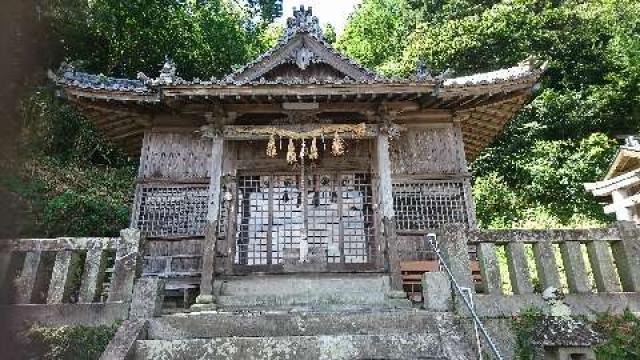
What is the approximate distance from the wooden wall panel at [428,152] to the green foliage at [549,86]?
1135cm

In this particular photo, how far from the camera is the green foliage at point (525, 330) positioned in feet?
20.7

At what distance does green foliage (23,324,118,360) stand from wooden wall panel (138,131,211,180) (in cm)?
555

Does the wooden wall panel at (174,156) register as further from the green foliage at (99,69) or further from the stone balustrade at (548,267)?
the stone balustrade at (548,267)

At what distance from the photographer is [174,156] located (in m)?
12.1

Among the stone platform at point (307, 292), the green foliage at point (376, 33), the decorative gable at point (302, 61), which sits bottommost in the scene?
the stone platform at point (307, 292)

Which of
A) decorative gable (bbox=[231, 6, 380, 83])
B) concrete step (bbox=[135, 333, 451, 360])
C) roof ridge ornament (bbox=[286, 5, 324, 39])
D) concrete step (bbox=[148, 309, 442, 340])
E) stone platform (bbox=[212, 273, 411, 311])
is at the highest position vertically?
roof ridge ornament (bbox=[286, 5, 324, 39])

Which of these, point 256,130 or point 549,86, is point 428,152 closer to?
point 256,130

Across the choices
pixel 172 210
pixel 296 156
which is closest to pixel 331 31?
pixel 296 156

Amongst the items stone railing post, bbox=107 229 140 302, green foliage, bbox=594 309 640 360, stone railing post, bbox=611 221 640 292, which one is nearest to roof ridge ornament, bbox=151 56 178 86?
stone railing post, bbox=107 229 140 302

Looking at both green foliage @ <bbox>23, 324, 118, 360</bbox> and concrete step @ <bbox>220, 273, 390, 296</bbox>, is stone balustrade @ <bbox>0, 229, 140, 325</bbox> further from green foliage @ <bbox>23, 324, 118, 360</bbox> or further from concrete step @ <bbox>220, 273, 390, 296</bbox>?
concrete step @ <bbox>220, 273, 390, 296</bbox>

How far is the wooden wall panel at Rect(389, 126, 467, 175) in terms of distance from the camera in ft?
39.0

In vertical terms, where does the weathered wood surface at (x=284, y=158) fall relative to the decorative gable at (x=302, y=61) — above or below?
below

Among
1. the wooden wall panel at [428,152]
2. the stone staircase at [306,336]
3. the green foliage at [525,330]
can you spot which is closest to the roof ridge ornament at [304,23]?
the wooden wall panel at [428,152]

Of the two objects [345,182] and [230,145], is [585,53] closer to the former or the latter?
[345,182]
